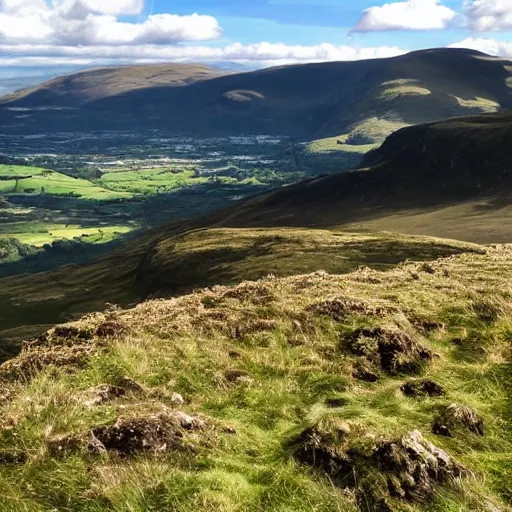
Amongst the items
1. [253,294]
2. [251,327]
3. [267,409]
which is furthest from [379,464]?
[253,294]

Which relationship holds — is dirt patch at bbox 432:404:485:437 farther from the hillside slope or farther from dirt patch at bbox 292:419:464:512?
the hillside slope

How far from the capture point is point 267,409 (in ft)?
46.3

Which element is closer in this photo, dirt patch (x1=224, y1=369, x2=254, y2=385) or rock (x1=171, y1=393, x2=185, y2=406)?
rock (x1=171, y1=393, x2=185, y2=406)

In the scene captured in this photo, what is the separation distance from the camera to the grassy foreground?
33.7ft

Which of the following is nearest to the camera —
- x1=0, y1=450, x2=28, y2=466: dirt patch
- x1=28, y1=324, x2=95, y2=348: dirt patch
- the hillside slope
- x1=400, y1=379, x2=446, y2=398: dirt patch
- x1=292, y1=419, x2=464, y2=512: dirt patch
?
x1=292, y1=419, x2=464, y2=512: dirt patch

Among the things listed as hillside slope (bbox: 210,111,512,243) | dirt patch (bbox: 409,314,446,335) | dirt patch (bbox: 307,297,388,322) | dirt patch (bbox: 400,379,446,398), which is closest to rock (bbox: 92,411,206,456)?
dirt patch (bbox: 400,379,446,398)

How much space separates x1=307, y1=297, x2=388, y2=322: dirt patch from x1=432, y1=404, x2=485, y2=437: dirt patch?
736 cm

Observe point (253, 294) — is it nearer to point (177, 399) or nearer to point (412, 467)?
point (177, 399)

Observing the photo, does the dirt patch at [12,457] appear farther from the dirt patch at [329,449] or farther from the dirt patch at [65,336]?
the dirt patch at [65,336]

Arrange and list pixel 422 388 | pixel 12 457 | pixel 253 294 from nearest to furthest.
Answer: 1. pixel 12 457
2. pixel 422 388
3. pixel 253 294

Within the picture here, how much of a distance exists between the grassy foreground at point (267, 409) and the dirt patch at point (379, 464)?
0.03 m

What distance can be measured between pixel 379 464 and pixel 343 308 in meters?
10.4

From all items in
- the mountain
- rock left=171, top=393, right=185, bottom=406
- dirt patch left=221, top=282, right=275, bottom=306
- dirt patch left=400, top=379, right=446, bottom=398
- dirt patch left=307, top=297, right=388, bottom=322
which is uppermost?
dirt patch left=307, top=297, right=388, bottom=322

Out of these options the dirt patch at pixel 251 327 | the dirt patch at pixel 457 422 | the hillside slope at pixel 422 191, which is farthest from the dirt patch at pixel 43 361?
the hillside slope at pixel 422 191
